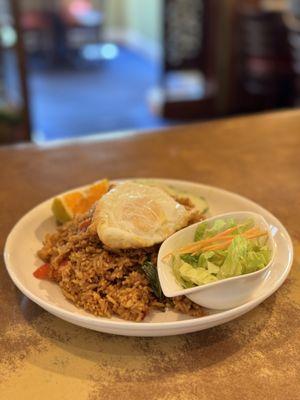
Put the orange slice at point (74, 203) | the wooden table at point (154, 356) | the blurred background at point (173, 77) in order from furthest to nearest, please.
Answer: the blurred background at point (173, 77) → the orange slice at point (74, 203) → the wooden table at point (154, 356)

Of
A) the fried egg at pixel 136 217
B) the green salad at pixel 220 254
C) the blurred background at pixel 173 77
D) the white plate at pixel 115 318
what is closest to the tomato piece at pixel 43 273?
the white plate at pixel 115 318

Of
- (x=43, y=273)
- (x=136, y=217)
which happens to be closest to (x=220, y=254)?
(x=136, y=217)

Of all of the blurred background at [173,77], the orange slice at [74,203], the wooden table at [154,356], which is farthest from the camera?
the blurred background at [173,77]

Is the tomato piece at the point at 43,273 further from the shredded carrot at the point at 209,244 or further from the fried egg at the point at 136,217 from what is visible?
the shredded carrot at the point at 209,244

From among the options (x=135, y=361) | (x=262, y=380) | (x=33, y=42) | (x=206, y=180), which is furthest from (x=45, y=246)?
(x=33, y=42)

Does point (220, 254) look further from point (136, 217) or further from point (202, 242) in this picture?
point (136, 217)

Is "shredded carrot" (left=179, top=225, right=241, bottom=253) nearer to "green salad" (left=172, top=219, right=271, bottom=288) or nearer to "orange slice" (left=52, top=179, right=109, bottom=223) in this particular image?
→ "green salad" (left=172, top=219, right=271, bottom=288)

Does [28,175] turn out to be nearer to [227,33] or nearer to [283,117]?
[283,117]
